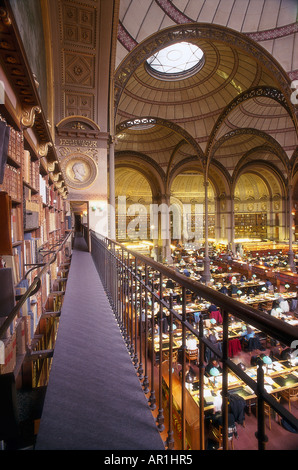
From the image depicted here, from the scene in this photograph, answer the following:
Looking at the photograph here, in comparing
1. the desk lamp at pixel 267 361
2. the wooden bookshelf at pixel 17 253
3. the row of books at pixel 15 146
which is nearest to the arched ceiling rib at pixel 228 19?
the wooden bookshelf at pixel 17 253

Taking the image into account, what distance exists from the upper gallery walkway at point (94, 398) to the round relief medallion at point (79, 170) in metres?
8.40

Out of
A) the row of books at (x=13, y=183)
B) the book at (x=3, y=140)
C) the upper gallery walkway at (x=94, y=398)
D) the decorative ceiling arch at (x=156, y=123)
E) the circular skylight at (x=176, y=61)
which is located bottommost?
the upper gallery walkway at (x=94, y=398)

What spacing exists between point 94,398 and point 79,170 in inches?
402

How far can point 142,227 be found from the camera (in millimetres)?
30734

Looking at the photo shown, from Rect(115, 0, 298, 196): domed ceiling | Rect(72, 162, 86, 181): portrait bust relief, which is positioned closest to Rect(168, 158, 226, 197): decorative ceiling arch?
Rect(115, 0, 298, 196): domed ceiling

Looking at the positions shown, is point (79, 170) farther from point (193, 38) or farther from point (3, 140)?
point (3, 140)

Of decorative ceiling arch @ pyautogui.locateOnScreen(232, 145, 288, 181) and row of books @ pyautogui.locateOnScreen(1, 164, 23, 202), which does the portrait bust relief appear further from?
decorative ceiling arch @ pyautogui.locateOnScreen(232, 145, 288, 181)

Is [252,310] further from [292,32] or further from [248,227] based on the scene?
[248,227]

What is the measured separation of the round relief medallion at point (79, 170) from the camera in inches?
430

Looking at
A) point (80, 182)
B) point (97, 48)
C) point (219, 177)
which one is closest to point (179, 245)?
point (219, 177)

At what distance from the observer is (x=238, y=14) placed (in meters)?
10.7

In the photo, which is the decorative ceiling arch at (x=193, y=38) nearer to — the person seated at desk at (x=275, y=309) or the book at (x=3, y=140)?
the person seated at desk at (x=275, y=309)

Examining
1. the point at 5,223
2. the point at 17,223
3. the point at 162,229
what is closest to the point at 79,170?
→ the point at 17,223

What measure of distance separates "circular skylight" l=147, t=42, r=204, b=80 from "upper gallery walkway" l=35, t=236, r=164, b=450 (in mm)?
17218
